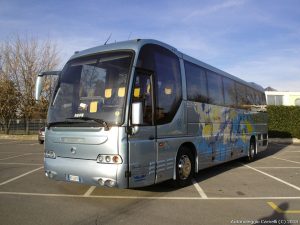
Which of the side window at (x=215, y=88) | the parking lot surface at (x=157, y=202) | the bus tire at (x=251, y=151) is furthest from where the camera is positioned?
the bus tire at (x=251, y=151)

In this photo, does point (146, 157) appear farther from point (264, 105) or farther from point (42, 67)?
point (42, 67)

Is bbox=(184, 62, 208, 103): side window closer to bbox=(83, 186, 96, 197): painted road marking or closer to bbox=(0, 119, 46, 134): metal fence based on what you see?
bbox=(83, 186, 96, 197): painted road marking

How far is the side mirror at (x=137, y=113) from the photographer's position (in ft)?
21.3

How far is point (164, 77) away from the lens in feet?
26.2

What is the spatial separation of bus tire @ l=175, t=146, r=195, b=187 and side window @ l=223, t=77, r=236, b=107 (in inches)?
146

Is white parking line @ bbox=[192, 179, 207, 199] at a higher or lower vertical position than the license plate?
lower

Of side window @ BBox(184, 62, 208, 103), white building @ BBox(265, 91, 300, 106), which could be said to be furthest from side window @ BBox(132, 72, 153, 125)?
white building @ BBox(265, 91, 300, 106)

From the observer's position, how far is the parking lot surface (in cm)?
599

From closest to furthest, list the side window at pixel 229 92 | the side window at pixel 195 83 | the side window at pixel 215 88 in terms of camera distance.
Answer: the side window at pixel 195 83
the side window at pixel 215 88
the side window at pixel 229 92

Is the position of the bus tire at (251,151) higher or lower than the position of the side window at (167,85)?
lower

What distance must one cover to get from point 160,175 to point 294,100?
4404 centimetres

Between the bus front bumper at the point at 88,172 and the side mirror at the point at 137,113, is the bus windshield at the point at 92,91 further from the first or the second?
the bus front bumper at the point at 88,172

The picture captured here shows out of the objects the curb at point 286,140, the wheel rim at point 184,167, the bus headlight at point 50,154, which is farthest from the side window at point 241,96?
the curb at point 286,140

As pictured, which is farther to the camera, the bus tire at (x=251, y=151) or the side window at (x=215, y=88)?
the bus tire at (x=251, y=151)
